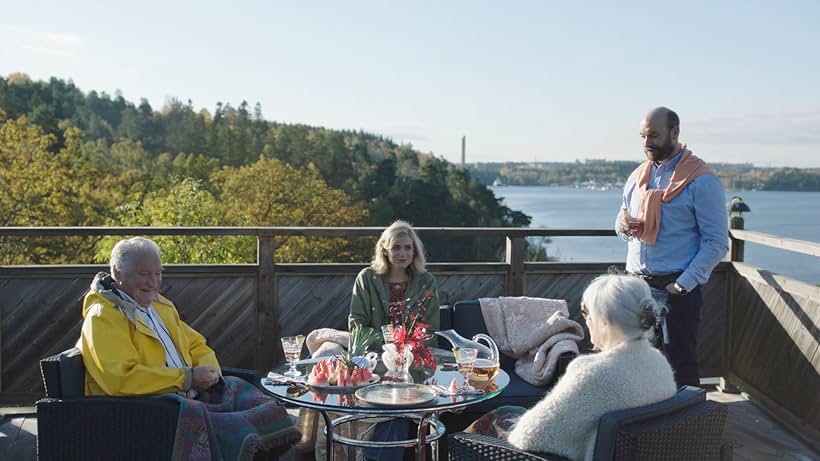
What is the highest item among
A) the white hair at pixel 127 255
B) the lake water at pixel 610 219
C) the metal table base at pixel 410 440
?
the white hair at pixel 127 255

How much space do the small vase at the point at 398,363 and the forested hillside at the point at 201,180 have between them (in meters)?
19.2

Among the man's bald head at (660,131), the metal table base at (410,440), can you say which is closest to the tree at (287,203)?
the man's bald head at (660,131)

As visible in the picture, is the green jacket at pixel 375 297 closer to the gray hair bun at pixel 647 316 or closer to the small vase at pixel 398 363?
the small vase at pixel 398 363

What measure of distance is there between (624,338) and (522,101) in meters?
35.1

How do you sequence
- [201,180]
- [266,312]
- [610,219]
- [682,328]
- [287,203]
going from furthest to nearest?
1. [610,219]
2. [201,180]
3. [287,203]
4. [266,312]
5. [682,328]

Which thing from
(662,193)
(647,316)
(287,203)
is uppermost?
(662,193)

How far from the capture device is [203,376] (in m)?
2.92

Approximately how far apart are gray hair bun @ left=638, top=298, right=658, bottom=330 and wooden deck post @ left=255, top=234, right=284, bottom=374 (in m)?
2.83

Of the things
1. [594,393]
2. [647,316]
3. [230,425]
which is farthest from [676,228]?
[230,425]

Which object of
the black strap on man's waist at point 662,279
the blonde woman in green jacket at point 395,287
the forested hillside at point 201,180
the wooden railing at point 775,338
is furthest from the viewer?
the forested hillside at point 201,180

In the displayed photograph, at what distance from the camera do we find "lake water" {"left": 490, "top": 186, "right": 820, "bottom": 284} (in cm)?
3303

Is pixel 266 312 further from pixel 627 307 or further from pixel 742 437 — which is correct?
pixel 627 307

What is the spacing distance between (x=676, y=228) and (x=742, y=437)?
4.06 feet

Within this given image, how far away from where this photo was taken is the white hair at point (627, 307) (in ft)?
6.95
